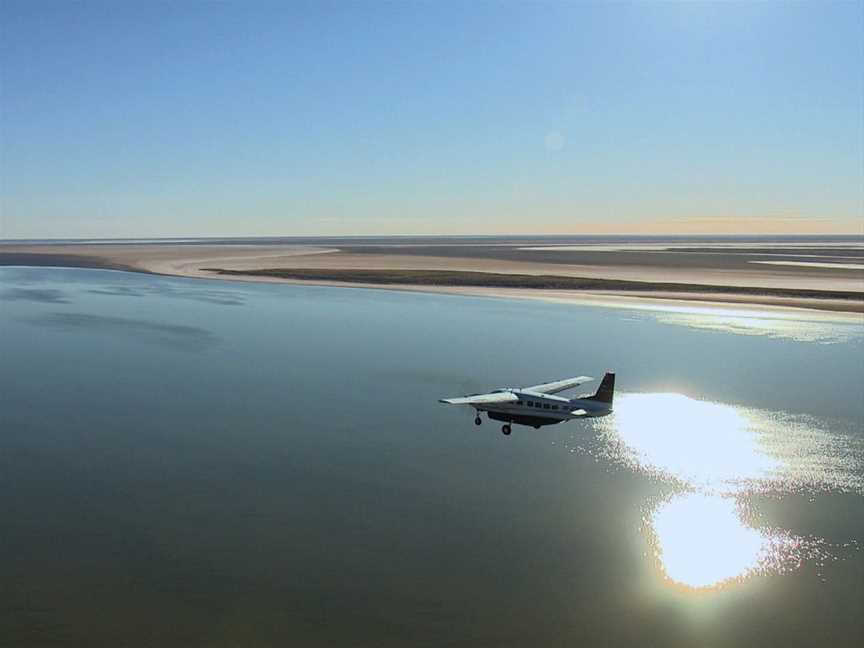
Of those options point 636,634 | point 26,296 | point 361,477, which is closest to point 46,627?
point 361,477

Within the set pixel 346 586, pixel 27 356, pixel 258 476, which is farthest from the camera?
pixel 27 356

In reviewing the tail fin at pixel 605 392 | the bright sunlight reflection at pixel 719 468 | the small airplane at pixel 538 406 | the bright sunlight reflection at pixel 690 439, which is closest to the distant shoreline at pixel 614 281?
the bright sunlight reflection at pixel 690 439

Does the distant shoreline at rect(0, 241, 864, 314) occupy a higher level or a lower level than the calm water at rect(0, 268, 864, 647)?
higher

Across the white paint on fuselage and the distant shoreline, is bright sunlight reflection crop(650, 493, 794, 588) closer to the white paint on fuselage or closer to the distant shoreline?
the white paint on fuselage

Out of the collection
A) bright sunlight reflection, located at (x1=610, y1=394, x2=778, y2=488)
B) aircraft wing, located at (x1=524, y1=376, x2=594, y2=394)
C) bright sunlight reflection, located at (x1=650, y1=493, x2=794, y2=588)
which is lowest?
bright sunlight reflection, located at (x1=650, y1=493, x2=794, y2=588)

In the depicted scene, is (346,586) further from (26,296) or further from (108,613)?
(26,296)

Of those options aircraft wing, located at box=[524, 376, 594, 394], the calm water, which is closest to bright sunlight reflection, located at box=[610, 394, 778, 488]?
the calm water

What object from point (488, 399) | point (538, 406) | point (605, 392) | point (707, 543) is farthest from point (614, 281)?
point (707, 543)

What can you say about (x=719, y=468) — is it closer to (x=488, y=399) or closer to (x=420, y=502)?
(x=488, y=399)

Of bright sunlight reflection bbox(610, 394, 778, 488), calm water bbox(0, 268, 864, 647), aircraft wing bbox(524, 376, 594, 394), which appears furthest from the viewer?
aircraft wing bbox(524, 376, 594, 394)
